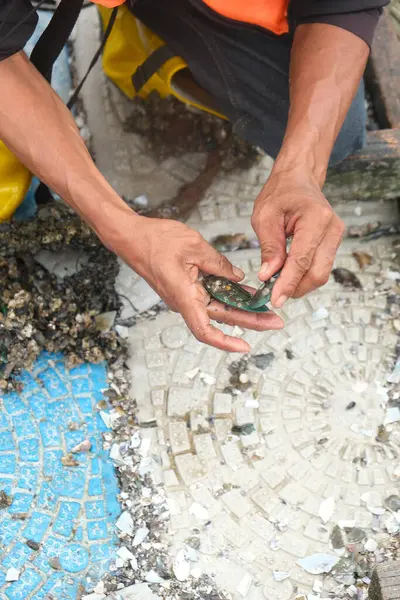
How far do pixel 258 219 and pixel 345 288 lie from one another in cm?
83

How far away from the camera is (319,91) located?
5.41 feet

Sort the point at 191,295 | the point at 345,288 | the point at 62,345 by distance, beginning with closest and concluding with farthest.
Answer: the point at 191,295 → the point at 62,345 → the point at 345,288

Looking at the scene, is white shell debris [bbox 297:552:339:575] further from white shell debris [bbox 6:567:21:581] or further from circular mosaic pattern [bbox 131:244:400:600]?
white shell debris [bbox 6:567:21:581]

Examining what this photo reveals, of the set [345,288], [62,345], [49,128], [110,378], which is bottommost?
[345,288]

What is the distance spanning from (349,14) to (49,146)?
0.86 metres

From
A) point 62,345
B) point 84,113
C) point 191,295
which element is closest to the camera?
point 191,295

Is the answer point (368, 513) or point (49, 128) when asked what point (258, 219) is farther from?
point (368, 513)

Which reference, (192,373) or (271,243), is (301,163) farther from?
(192,373)

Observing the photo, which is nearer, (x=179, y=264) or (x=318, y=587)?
(x=179, y=264)

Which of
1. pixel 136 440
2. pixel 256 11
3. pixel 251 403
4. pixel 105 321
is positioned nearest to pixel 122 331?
pixel 105 321

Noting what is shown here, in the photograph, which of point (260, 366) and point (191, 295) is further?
point (260, 366)

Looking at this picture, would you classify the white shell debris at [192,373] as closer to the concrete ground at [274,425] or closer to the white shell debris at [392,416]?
the concrete ground at [274,425]

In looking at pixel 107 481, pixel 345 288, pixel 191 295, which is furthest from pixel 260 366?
pixel 191 295

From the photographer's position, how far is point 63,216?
2104 millimetres
